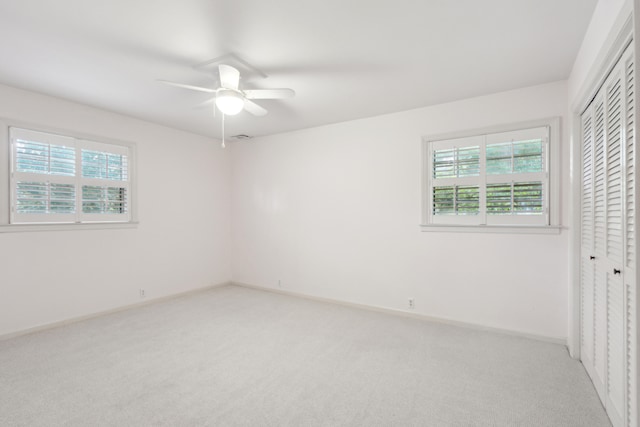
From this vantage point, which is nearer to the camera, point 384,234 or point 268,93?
point 268,93

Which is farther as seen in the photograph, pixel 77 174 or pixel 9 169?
pixel 77 174

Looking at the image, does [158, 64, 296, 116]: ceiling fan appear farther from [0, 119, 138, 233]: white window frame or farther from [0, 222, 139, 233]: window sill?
[0, 222, 139, 233]: window sill

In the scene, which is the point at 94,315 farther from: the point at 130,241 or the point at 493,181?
the point at 493,181

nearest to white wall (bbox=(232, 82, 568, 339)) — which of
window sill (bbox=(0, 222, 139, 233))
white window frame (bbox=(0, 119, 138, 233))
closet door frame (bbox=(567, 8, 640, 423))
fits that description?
closet door frame (bbox=(567, 8, 640, 423))

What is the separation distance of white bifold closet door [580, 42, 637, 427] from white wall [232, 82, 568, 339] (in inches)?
22.2

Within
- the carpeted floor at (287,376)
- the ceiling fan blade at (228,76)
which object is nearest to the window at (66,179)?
the carpeted floor at (287,376)

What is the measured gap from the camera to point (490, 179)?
10.7 ft

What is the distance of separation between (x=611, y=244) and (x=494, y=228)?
1374 mm

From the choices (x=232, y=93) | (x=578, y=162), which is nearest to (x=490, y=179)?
(x=578, y=162)

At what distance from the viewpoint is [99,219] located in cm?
383

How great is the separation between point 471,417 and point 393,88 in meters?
2.83

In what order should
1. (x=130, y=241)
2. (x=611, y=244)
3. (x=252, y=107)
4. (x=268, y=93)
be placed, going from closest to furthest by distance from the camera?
(x=611, y=244) → (x=268, y=93) → (x=252, y=107) → (x=130, y=241)

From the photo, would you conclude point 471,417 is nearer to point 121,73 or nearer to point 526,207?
point 526,207

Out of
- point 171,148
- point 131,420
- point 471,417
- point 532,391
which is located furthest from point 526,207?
point 171,148
